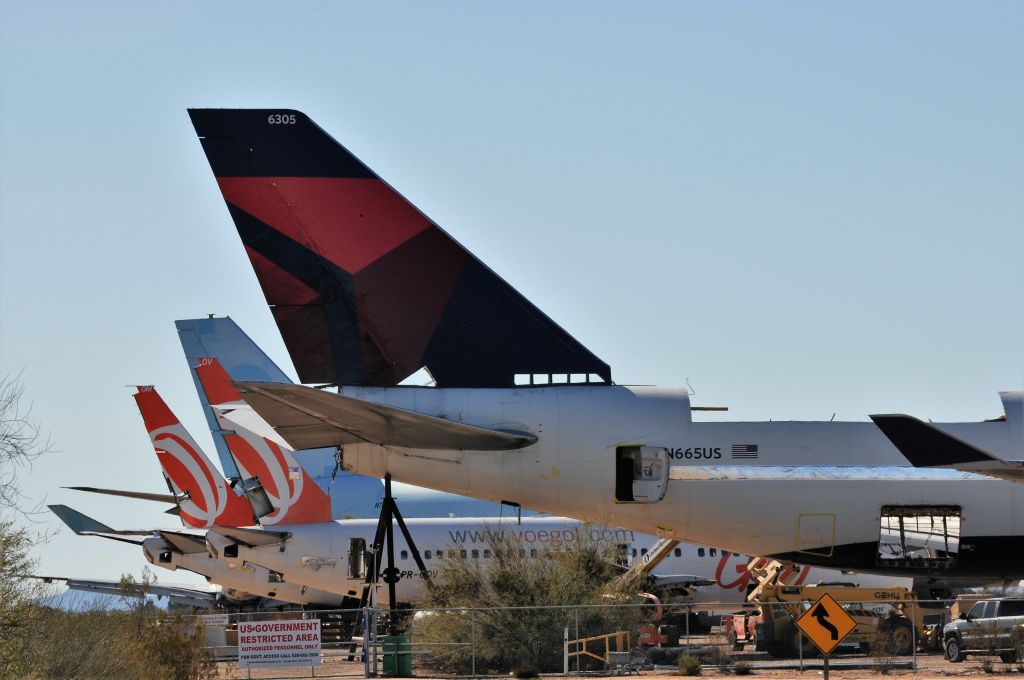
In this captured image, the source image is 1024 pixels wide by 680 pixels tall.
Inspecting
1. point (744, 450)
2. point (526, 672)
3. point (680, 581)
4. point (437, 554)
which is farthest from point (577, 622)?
point (437, 554)

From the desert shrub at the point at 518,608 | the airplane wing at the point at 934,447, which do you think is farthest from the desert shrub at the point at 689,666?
the airplane wing at the point at 934,447

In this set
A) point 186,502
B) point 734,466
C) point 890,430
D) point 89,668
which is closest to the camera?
point 890,430

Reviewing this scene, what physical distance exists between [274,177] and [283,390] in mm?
5847

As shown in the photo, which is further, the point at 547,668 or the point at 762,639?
the point at 762,639

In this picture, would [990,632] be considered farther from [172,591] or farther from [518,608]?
[172,591]

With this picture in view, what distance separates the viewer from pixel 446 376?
2395 cm

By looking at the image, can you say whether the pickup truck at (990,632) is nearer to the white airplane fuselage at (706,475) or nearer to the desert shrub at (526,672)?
the white airplane fuselage at (706,475)

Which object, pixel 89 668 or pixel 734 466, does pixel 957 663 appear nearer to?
pixel 734 466

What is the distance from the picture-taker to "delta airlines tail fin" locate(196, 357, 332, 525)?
38219 mm

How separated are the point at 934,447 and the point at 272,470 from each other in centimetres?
2293

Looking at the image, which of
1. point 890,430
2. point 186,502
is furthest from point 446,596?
point 186,502

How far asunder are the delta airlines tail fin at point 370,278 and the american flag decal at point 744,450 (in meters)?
2.36

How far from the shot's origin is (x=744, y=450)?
2386 centimetres

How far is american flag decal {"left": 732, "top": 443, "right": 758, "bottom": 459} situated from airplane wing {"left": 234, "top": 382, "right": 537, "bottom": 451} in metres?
3.38
